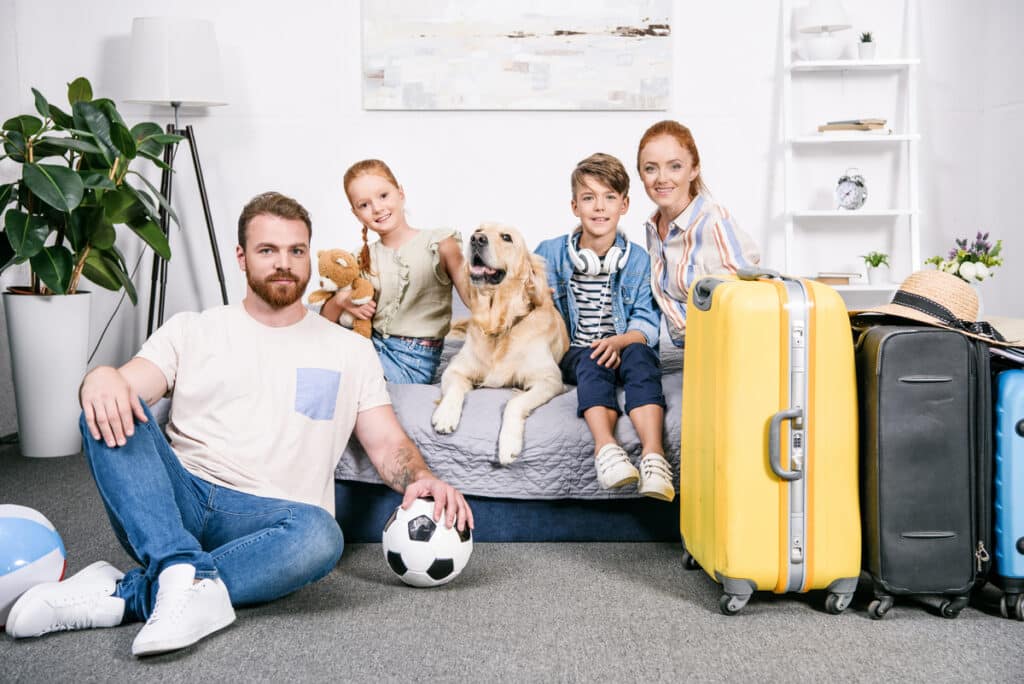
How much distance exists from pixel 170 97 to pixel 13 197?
0.80m

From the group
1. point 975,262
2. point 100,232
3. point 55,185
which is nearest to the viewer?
point 55,185

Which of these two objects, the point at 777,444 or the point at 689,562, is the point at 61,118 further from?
the point at 777,444

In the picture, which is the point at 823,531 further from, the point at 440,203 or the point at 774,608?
the point at 440,203

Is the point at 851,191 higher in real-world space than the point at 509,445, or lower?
higher

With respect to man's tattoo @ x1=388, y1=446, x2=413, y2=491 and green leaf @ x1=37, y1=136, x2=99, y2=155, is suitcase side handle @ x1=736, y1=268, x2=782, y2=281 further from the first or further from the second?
green leaf @ x1=37, y1=136, x2=99, y2=155

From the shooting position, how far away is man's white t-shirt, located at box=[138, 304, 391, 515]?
6.34 ft

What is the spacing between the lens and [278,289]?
2.02 metres

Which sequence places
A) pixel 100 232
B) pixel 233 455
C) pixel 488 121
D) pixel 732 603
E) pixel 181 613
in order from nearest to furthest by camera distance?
pixel 181 613, pixel 732 603, pixel 233 455, pixel 100 232, pixel 488 121

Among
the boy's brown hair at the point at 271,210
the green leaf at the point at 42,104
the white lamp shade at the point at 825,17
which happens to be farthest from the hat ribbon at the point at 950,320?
the green leaf at the point at 42,104

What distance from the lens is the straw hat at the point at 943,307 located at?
1.80 meters

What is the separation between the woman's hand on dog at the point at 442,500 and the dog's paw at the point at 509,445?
32 cm

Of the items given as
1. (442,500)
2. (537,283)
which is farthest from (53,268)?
(442,500)

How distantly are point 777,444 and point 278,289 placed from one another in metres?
1.12

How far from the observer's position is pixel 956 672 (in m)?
1.57
